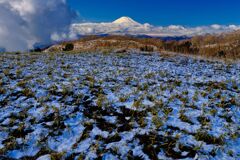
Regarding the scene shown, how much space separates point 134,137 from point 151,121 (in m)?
1.13

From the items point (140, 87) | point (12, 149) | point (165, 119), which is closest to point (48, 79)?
point (140, 87)

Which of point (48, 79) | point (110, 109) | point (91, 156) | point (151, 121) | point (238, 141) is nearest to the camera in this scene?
point (91, 156)

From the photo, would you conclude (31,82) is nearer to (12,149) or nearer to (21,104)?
(21,104)

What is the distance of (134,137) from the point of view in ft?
22.0

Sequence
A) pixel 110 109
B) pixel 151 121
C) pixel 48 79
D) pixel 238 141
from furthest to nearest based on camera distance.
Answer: pixel 48 79 → pixel 110 109 → pixel 151 121 → pixel 238 141

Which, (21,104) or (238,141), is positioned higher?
(21,104)

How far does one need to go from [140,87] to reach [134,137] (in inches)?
180

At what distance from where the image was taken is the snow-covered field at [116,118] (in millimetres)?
6176

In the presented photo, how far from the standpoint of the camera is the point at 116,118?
7.87m

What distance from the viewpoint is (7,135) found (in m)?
6.76

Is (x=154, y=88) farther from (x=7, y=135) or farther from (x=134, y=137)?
(x=7, y=135)

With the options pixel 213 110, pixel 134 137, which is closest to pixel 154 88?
pixel 213 110

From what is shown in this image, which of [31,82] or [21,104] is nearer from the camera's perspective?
[21,104]

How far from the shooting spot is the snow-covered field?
20.3 ft
